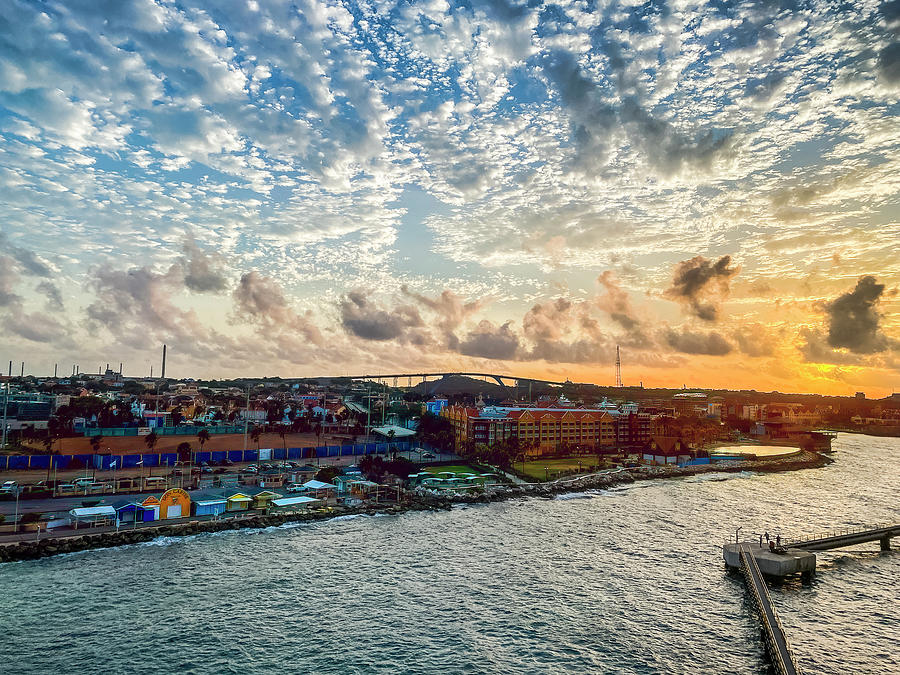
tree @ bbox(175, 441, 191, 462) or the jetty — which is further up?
tree @ bbox(175, 441, 191, 462)

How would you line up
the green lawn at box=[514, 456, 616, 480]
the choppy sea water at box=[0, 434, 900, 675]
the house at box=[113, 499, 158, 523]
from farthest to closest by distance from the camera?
the green lawn at box=[514, 456, 616, 480] < the house at box=[113, 499, 158, 523] < the choppy sea water at box=[0, 434, 900, 675]

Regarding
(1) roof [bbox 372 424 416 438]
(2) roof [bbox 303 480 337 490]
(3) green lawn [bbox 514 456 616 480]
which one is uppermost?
(1) roof [bbox 372 424 416 438]

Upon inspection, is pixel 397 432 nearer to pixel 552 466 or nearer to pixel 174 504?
pixel 552 466

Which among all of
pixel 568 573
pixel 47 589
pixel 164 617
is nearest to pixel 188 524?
pixel 47 589

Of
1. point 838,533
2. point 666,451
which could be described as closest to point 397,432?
point 666,451

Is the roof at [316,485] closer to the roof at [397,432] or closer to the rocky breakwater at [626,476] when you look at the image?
the rocky breakwater at [626,476]

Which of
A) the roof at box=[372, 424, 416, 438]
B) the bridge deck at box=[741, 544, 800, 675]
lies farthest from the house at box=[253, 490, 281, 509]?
the roof at box=[372, 424, 416, 438]

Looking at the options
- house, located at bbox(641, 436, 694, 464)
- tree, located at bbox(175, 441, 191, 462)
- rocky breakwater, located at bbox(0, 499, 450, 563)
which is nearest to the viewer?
rocky breakwater, located at bbox(0, 499, 450, 563)

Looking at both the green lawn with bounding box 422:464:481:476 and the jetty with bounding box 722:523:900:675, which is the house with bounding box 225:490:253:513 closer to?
the green lawn with bounding box 422:464:481:476
